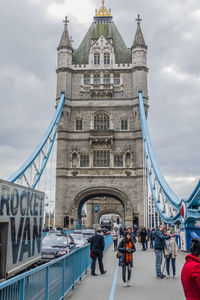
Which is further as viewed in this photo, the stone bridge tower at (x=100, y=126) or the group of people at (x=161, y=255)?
the stone bridge tower at (x=100, y=126)

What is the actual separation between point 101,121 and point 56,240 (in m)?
25.2

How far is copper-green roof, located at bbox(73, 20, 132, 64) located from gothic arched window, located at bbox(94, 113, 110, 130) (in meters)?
7.32

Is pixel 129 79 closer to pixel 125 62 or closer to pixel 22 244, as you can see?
pixel 125 62

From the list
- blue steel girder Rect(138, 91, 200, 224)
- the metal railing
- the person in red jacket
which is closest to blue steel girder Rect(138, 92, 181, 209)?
blue steel girder Rect(138, 91, 200, 224)

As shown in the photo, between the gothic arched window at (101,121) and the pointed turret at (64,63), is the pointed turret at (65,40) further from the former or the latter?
the gothic arched window at (101,121)

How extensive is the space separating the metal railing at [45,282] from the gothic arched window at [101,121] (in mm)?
28588

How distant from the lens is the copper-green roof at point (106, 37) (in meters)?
39.9

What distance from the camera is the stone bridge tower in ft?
112

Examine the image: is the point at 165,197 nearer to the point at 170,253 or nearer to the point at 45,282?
the point at 170,253

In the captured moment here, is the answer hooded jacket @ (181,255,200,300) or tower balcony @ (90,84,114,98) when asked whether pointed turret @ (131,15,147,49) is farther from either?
hooded jacket @ (181,255,200,300)

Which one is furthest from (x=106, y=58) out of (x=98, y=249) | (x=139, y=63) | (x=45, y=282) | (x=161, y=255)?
(x=45, y=282)

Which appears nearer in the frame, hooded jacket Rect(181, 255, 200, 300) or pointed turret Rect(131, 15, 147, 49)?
hooded jacket Rect(181, 255, 200, 300)

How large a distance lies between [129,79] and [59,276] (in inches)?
1335

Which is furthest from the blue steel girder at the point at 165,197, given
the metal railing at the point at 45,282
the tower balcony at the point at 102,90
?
the metal railing at the point at 45,282
